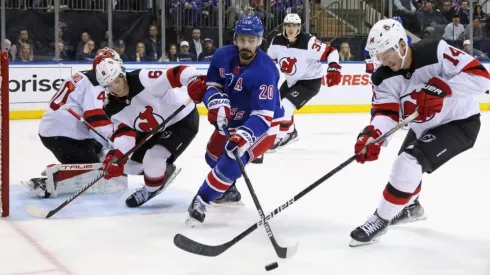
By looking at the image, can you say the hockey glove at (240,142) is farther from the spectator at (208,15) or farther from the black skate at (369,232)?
the spectator at (208,15)

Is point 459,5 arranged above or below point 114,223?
above

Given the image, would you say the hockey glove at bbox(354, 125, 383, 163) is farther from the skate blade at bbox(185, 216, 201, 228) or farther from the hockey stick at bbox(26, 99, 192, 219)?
the hockey stick at bbox(26, 99, 192, 219)

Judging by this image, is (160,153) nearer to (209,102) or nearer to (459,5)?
(209,102)

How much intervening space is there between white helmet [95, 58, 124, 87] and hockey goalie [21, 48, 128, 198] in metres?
0.31

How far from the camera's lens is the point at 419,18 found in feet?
36.6

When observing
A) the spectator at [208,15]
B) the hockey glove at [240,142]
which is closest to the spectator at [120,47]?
the spectator at [208,15]

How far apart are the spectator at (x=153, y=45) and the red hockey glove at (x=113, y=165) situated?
218 inches

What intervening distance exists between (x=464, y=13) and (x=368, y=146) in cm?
825

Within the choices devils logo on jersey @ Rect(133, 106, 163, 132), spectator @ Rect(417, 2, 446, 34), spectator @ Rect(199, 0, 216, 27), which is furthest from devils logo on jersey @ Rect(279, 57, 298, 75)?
spectator @ Rect(417, 2, 446, 34)

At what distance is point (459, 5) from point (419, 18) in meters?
0.64

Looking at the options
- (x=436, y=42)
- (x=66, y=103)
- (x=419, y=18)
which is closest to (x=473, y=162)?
(x=436, y=42)

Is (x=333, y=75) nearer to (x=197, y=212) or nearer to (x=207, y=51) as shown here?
(x=197, y=212)

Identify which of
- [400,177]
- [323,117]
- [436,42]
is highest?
[436,42]

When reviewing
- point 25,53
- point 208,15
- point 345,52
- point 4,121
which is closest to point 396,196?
point 4,121
